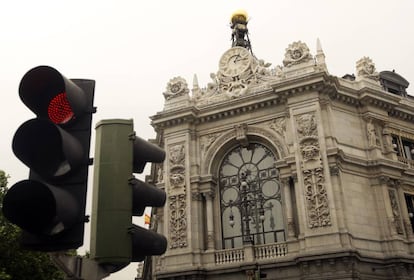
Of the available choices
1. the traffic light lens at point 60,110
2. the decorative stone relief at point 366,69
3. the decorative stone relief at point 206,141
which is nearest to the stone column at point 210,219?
the decorative stone relief at point 206,141

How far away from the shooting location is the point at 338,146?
25938 millimetres

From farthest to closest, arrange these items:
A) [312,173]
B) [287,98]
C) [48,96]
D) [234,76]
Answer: [234,76], [287,98], [312,173], [48,96]

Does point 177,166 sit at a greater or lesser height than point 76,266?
greater

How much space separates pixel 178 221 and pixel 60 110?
78.0 feet

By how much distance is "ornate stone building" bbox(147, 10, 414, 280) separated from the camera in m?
24.1

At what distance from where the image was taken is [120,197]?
12.1ft

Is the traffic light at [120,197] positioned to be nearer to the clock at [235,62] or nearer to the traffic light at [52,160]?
the traffic light at [52,160]

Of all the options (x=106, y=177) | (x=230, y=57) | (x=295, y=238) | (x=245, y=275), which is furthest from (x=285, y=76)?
(x=106, y=177)

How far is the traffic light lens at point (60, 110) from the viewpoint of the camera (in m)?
3.64

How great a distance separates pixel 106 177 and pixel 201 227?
23.8m

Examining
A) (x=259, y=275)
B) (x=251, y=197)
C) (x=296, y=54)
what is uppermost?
(x=296, y=54)

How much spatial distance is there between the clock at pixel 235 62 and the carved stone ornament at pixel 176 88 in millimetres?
2579

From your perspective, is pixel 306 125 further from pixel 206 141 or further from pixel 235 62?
pixel 235 62

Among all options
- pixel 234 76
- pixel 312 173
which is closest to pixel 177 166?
pixel 234 76
